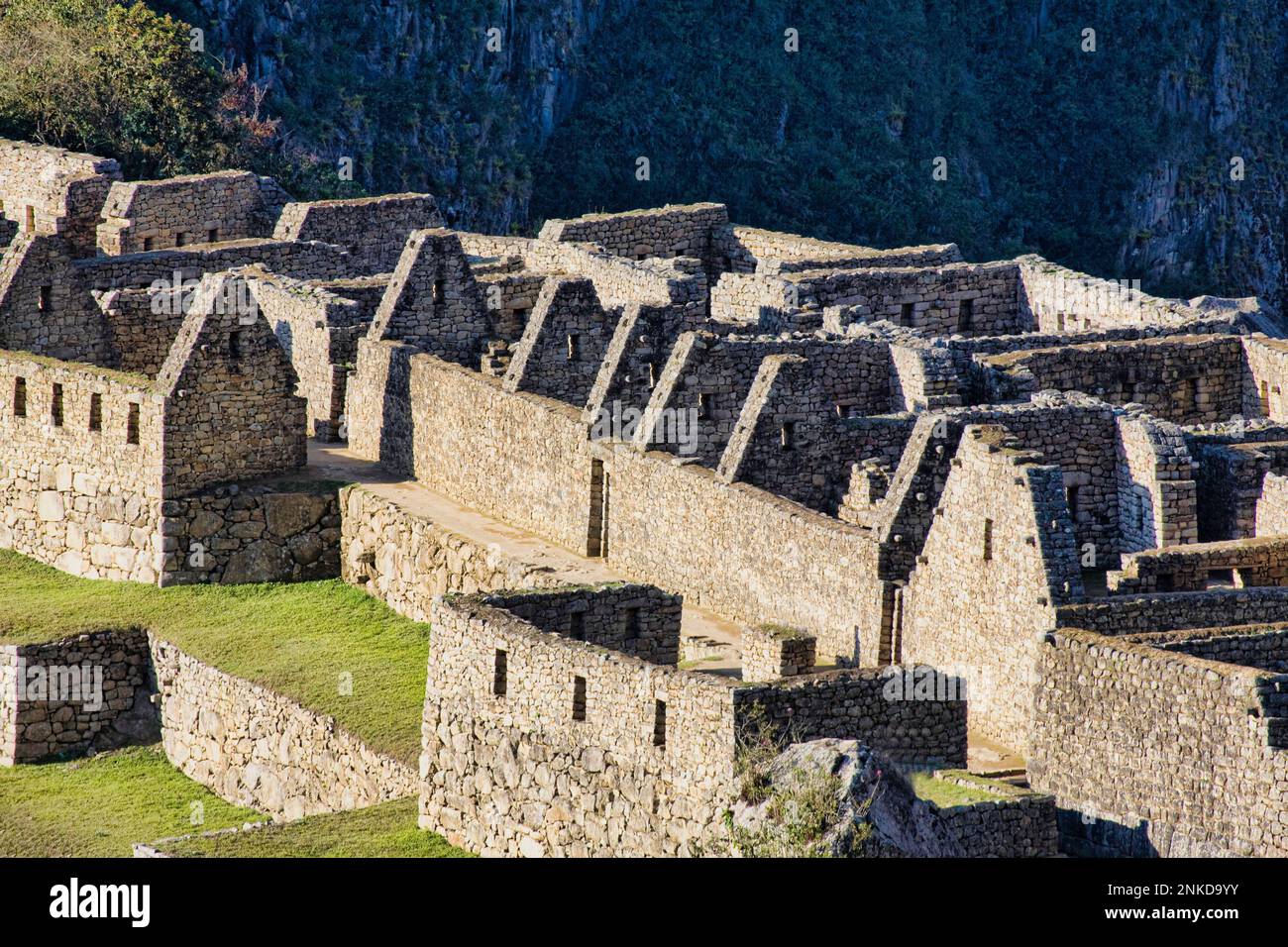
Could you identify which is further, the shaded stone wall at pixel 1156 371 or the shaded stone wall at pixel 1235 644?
the shaded stone wall at pixel 1156 371

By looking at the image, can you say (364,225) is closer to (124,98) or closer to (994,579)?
(124,98)

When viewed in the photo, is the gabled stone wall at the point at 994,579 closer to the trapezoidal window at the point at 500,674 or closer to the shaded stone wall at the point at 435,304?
the trapezoidal window at the point at 500,674

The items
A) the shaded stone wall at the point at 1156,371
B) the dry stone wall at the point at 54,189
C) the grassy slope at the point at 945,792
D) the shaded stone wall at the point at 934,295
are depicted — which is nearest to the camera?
the grassy slope at the point at 945,792

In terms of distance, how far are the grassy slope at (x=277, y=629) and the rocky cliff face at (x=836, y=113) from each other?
48.3 metres

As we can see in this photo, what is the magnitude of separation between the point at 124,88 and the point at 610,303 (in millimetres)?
16693

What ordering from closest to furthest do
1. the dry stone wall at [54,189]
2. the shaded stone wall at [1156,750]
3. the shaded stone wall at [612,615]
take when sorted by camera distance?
the shaded stone wall at [1156,750] → the shaded stone wall at [612,615] → the dry stone wall at [54,189]

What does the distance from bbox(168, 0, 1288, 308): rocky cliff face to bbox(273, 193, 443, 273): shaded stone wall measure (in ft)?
117

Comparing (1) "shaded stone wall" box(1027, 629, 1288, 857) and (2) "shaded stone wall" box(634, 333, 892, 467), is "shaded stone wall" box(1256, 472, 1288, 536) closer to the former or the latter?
(2) "shaded stone wall" box(634, 333, 892, 467)

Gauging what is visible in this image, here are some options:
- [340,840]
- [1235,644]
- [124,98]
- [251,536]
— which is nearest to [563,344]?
[251,536]

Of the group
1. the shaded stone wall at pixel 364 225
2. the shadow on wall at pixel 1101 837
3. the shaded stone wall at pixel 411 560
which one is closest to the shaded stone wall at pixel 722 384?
the shaded stone wall at pixel 411 560

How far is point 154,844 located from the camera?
1510 inches

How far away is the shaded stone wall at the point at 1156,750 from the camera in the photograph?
34.5m

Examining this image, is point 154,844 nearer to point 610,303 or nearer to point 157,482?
point 157,482

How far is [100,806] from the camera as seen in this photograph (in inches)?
1688
